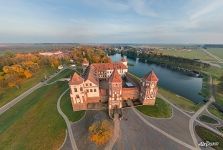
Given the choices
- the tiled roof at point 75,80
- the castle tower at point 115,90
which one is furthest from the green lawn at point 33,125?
the castle tower at point 115,90

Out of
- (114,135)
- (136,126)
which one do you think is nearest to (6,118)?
(114,135)

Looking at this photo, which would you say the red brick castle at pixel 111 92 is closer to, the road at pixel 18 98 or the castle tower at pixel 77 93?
the castle tower at pixel 77 93

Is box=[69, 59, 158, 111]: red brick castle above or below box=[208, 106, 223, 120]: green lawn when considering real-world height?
above

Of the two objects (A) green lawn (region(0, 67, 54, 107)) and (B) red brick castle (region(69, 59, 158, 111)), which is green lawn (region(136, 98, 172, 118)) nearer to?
(B) red brick castle (region(69, 59, 158, 111))

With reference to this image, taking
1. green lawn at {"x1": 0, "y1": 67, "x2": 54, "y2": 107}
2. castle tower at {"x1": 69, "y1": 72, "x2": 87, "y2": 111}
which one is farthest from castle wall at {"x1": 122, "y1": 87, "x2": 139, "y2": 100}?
green lawn at {"x1": 0, "y1": 67, "x2": 54, "y2": 107}

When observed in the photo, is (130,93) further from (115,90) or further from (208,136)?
(208,136)

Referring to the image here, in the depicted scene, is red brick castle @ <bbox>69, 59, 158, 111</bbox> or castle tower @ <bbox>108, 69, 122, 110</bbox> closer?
castle tower @ <bbox>108, 69, 122, 110</bbox>
